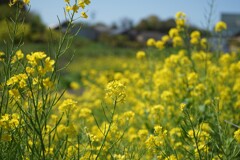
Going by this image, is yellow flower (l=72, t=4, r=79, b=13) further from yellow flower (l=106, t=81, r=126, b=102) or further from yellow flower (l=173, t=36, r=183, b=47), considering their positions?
yellow flower (l=173, t=36, r=183, b=47)

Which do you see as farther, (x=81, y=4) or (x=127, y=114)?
(x=127, y=114)

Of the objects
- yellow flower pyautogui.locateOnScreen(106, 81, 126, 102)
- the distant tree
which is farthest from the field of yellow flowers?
the distant tree

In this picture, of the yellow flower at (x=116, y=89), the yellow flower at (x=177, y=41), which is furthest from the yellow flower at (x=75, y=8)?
the yellow flower at (x=177, y=41)

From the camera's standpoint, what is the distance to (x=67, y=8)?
73.0 inches

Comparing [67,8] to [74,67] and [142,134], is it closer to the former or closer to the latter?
[142,134]

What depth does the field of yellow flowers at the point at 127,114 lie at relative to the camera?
178cm

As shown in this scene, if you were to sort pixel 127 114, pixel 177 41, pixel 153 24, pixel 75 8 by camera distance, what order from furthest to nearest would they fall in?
pixel 153 24 < pixel 177 41 < pixel 127 114 < pixel 75 8

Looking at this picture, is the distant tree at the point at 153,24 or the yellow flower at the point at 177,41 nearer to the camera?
the yellow flower at the point at 177,41

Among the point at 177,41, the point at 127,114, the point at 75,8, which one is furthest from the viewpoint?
the point at 177,41

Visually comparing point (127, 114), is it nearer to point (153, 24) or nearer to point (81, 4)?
point (81, 4)

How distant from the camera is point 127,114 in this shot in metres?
2.38

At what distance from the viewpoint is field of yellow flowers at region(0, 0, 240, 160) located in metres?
1.78

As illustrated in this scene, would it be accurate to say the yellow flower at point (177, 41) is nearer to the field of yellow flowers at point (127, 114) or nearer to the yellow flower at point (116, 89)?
the field of yellow flowers at point (127, 114)

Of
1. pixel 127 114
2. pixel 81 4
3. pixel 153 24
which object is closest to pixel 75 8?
pixel 81 4
